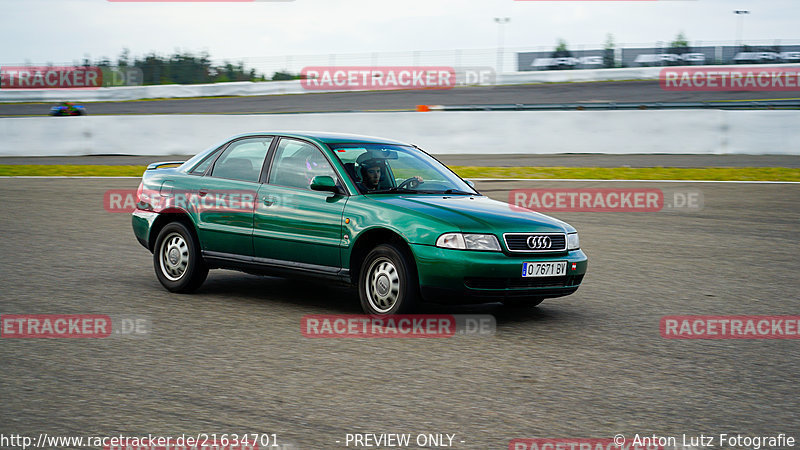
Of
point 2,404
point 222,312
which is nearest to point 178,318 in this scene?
point 222,312

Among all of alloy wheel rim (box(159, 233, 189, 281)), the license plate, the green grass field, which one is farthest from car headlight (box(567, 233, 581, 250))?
the green grass field

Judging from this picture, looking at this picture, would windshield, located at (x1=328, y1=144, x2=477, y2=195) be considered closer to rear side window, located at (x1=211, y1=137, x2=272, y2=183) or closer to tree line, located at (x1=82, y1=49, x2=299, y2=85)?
rear side window, located at (x1=211, y1=137, x2=272, y2=183)

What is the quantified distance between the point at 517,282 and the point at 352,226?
4.22ft

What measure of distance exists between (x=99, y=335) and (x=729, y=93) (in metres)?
33.2

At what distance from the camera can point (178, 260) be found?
764 centimetres

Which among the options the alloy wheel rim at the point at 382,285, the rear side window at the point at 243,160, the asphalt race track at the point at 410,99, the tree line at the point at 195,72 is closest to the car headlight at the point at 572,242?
the alloy wheel rim at the point at 382,285

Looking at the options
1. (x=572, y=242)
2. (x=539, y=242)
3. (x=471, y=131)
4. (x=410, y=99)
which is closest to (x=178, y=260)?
(x=539, y=242)

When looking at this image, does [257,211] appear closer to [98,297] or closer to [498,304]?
[98,297]

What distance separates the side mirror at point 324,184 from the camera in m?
6.67

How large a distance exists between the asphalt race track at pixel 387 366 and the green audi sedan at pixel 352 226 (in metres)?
0.36

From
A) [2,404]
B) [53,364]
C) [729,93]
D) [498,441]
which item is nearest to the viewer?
[498,441]

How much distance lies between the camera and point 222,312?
6816 mm

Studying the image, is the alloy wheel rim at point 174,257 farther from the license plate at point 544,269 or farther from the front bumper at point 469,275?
the license plate at point 544,269

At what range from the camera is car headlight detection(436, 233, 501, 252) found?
20.2ft
